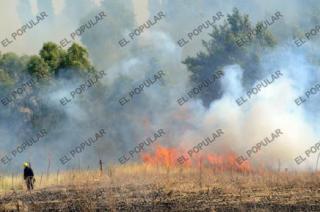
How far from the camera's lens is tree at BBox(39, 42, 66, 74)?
5369 centimetres

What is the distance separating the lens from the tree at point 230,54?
177 feet

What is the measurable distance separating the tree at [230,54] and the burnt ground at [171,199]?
26.0m

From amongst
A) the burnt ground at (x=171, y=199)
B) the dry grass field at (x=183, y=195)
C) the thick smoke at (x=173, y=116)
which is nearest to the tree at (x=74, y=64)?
A: the thick smoke at (x=173, y=116)

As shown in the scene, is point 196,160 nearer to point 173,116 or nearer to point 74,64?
point 173,116

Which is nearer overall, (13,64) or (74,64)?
(74,64)

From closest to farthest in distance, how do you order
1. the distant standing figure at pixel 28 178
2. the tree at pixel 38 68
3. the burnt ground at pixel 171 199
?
1. the burnt ground at pixel 171 199
2. the distant standing figure at pixel 28 178
3. the tree at pixel 38 68

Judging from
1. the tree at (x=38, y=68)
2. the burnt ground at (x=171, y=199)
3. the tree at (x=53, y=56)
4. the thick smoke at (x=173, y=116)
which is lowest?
the burnt ground at (x=171, y=199)

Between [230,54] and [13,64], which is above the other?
[13,64]

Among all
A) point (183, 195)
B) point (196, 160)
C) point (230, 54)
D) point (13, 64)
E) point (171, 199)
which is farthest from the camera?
point (13, 64)

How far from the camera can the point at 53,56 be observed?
54188mm

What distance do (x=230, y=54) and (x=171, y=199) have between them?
35.5 m

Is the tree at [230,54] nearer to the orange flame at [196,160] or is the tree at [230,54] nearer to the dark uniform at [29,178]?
the orange flame at [196,160]

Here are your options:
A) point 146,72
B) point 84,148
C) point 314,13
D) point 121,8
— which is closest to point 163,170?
point 84,148

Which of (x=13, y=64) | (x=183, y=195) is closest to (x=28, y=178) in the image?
(x=183, y=195)
